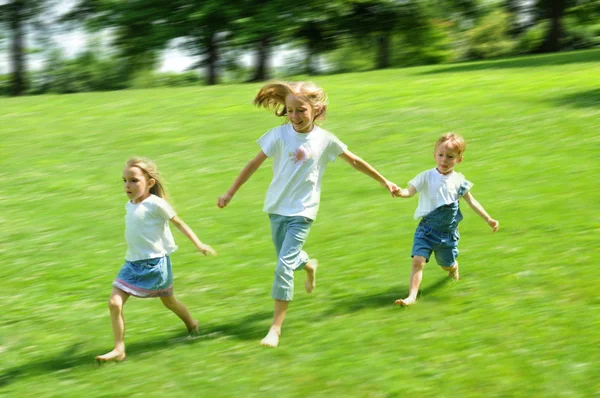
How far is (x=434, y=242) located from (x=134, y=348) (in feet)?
8.31

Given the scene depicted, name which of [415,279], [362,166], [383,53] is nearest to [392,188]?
[362,166]

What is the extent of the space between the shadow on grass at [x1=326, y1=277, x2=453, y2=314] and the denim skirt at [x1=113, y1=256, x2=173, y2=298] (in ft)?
5.12

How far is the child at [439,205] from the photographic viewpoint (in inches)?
287

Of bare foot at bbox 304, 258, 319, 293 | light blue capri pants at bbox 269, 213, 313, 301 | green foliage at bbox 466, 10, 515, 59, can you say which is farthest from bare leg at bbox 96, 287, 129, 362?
green foliage at bbox 466, 10, 515, 59

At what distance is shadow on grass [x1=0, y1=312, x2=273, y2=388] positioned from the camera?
6.71 m

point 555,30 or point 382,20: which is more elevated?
point 382,20

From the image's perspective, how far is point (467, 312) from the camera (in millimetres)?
7105

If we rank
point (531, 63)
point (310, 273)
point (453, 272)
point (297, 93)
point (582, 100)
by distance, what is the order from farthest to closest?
point (531, 63)
point (582, 100)
point (453, 272)
point (310, 273)
point (297, 93)

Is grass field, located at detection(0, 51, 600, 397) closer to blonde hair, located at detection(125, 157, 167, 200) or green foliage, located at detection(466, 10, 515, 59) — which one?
blonde hair, located at detection(125, 157, 167, 200)

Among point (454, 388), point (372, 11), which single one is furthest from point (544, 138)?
point (372, 11)

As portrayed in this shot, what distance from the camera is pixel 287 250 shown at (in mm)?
6766

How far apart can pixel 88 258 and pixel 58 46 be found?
33.9 metres

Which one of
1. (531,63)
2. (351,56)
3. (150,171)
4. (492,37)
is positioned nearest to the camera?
(150,171)

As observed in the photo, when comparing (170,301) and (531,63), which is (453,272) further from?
(531,63)
